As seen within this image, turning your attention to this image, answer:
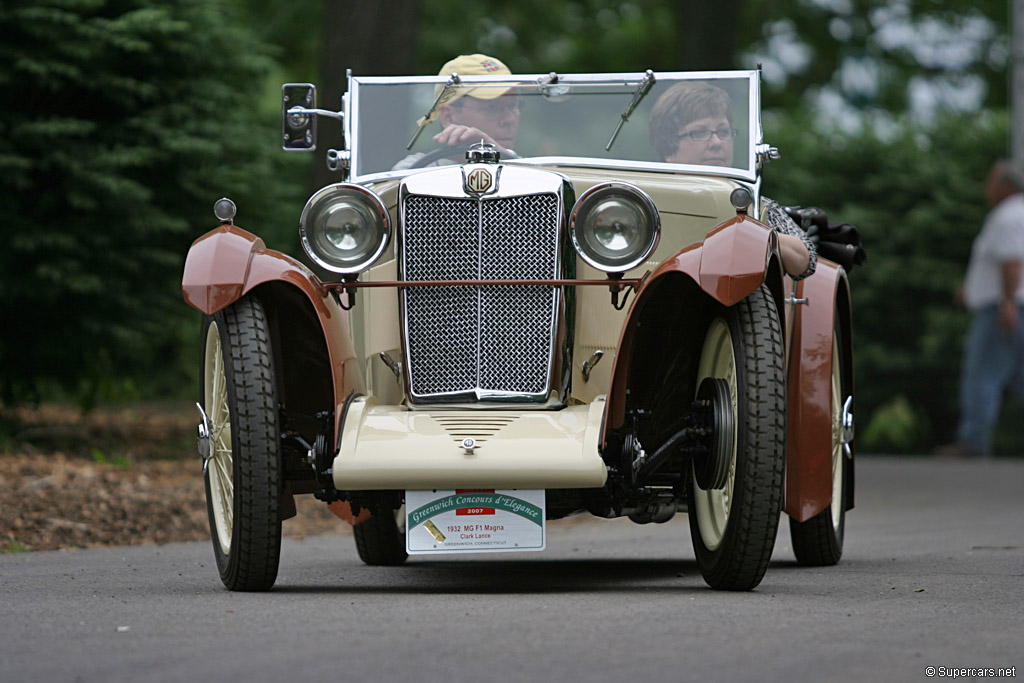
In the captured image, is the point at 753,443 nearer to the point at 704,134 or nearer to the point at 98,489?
the point at 704,134

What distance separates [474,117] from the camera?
6.23 metres

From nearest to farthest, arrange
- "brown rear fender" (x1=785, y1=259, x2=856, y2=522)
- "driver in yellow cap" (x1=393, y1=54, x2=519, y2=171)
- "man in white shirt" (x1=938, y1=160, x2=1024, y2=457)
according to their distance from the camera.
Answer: "brown rear fender" (x1=785, y1=259, x2=856, y2=522) → "driver in yellow cap" (x1=393, y1=54, x2=519, y2=171) → "man in white shirt" (x1=938, y1=160, x2=1024, y2=457)

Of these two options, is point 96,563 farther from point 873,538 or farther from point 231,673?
point 873,538

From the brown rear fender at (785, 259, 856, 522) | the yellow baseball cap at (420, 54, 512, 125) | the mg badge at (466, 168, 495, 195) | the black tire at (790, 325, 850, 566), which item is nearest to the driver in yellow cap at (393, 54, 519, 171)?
the yellow baseball cap at (420, 54, 512, 125)

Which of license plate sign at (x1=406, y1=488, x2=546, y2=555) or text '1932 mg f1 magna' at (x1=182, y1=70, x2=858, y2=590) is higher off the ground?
text '1932 mg f1 magna' at (x1=182, y1=70, x2=858, y2=590)

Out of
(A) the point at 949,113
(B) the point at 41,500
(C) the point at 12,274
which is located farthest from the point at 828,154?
(B) the point at 41,500

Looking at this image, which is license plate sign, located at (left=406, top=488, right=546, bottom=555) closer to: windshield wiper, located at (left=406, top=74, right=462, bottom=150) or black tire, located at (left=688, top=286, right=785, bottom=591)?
black tire, located at (left=688, top=286, right=785, bottom=591)

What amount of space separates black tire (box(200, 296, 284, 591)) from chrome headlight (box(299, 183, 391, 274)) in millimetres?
293

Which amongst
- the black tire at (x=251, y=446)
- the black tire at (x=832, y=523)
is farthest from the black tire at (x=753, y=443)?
the black tire at (x=832, y=523)

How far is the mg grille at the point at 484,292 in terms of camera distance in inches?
209

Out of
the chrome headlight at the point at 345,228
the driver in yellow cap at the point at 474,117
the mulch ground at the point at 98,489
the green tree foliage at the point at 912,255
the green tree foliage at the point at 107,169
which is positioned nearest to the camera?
the chrome headlight at the point at 345,228

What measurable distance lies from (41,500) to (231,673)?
465 cm

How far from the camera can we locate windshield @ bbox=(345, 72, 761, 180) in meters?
6.18

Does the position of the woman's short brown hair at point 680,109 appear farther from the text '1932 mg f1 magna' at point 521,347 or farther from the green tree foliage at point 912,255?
the green tree foliage at point 912,255
